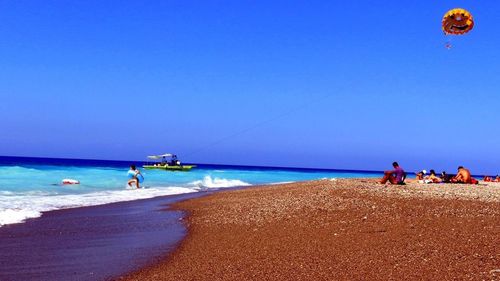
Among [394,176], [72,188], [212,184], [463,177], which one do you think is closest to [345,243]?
[394,176]

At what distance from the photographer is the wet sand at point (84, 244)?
7.59m

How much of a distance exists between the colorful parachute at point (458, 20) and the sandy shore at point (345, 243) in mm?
7209

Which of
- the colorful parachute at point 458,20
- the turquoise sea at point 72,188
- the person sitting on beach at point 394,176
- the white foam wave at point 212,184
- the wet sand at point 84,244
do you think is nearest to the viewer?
the wet sand at point 84,244

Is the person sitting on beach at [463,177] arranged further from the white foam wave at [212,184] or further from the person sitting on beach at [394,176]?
the white foam wave at [212,184]

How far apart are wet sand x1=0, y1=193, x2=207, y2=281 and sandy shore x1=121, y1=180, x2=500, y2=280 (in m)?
0.54

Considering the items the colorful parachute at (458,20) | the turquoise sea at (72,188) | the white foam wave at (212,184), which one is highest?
the colorful parachute at (458,20)

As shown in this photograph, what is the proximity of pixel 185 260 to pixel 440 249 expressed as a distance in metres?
4.16

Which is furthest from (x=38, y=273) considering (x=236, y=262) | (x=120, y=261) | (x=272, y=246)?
(x=272, y=246)

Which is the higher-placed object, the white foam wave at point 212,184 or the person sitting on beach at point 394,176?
the person sitting on beach at point 394,176

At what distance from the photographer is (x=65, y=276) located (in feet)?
23.7

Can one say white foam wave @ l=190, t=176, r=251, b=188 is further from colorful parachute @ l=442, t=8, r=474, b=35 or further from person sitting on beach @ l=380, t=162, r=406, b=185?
colorful parachute @ l=442, t=8, r=474, b=35

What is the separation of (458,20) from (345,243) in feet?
41.0

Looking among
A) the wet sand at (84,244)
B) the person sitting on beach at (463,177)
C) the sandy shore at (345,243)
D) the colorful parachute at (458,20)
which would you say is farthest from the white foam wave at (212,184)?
the sandy shore at (345,243)

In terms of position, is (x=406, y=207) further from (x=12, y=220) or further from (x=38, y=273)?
(x=12, y=220)
